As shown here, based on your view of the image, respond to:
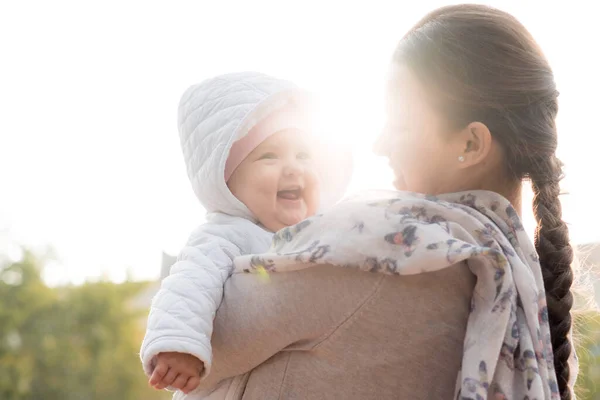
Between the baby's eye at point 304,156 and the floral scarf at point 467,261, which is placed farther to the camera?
the baby's eye at point 304,156

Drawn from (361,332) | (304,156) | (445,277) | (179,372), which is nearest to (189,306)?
(179,372)

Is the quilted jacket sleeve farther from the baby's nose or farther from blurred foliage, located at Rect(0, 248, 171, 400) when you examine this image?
blurred foliage, located at Rect(0, 248, 171, 400)

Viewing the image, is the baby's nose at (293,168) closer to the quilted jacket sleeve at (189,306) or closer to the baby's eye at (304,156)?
the baby's eye at (304,156)

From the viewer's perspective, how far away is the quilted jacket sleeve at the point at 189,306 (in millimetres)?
1344

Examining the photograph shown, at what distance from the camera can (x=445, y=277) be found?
1216mm

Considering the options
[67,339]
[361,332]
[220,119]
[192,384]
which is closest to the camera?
[361,332]

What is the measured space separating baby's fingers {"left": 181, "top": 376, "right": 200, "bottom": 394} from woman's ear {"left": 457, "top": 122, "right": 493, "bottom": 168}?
0.59 metres

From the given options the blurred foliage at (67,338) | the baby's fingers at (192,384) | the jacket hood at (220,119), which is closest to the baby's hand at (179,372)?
the baby's fingers at (192,384)

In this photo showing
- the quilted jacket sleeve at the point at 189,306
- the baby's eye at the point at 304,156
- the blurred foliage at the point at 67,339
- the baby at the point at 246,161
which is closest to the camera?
the quilted jacket sleeve at the point at 189,306

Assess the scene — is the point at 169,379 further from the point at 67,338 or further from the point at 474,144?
the point at 67,338

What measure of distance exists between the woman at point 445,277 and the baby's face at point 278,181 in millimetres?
473

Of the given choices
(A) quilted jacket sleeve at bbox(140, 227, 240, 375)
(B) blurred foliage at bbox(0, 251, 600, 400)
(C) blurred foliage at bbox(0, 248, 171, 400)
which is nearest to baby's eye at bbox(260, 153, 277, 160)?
(A) quilted jacket sleeve at bbox(140, 227, 240, 375)

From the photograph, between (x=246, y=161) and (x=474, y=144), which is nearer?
(x=474, y=144)

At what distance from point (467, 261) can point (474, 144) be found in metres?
0.25
